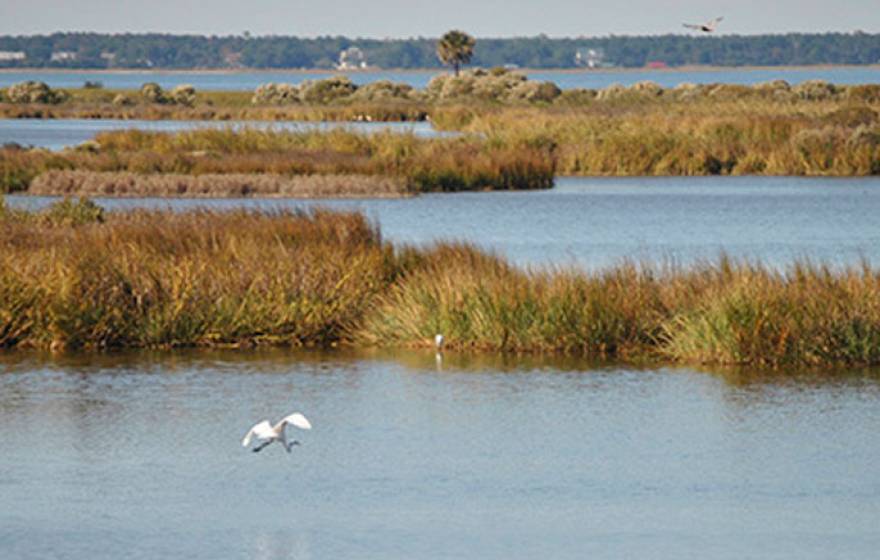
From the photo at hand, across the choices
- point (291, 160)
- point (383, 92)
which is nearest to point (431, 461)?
point (291, 160)

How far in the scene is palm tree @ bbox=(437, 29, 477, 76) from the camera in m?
125

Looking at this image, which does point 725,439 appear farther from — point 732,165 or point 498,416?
point 732,165

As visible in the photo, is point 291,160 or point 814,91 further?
point 814,91

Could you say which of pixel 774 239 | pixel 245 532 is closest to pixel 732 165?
pixel 774 239

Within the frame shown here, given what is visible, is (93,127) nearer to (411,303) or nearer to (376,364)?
(411,303)

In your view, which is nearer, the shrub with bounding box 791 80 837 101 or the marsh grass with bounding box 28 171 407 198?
the marsh grass with bounding box 28 171 407 198

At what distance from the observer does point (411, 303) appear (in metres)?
19.4

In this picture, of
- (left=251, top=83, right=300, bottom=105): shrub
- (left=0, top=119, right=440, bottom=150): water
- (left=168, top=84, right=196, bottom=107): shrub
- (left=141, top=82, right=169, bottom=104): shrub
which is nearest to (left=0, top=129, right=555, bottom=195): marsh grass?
(left=0, top=119, right=440, bottom=150): water

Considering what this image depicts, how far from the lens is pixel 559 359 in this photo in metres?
18.6

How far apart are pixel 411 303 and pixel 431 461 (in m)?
5.43

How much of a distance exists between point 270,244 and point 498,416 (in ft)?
19.3

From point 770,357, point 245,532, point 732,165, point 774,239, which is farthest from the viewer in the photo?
point 732,165

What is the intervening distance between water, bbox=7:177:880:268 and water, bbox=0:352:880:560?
7.81 m

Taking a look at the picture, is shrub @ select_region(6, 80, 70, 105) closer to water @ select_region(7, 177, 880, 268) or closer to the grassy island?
the grassy island
